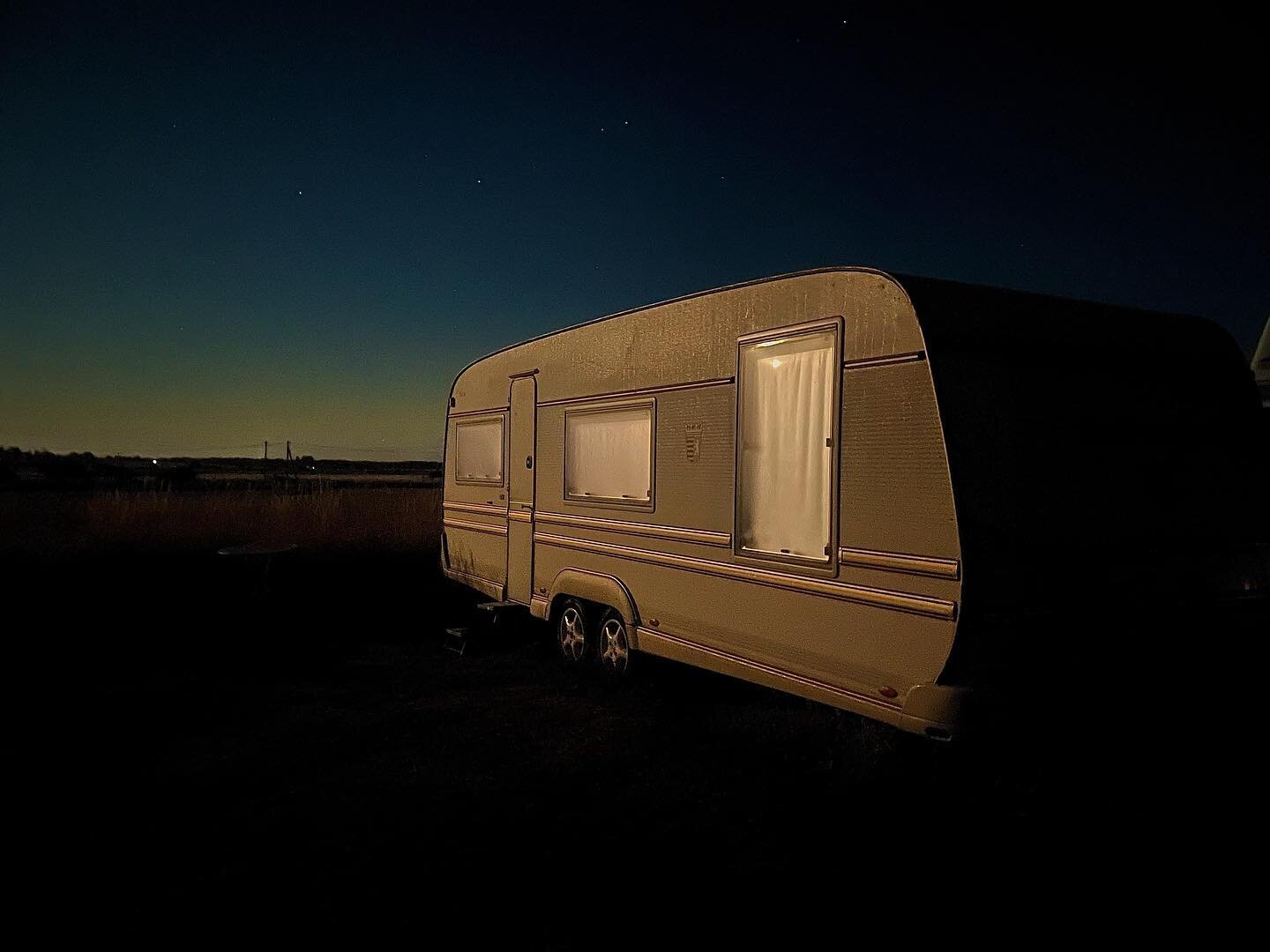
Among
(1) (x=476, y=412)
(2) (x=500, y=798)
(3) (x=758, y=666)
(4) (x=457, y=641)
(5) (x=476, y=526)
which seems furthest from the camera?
(1) (x=476, y=412)

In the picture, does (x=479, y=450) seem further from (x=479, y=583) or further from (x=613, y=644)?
(x=613, y=644)

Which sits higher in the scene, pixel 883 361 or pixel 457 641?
pixel 883 361

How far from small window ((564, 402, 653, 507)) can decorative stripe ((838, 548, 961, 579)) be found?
188cm

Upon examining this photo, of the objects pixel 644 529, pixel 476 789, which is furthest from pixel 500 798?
pixel 644 529

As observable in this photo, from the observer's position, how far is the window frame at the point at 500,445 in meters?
8.06

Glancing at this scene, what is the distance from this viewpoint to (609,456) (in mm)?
6500

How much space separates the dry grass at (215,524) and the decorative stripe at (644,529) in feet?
21.8

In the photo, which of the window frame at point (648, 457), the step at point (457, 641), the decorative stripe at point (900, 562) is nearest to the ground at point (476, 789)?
the step at point (457, 641)

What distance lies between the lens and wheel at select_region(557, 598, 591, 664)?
6.91 meters

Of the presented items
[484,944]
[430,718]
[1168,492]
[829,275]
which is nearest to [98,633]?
[430,718]

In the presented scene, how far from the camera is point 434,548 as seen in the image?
521 inches

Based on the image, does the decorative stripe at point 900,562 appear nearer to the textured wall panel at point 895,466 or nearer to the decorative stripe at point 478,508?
the textured wall panel at point 895,466

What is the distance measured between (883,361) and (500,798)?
287 centimetres

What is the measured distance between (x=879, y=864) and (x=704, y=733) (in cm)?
181
